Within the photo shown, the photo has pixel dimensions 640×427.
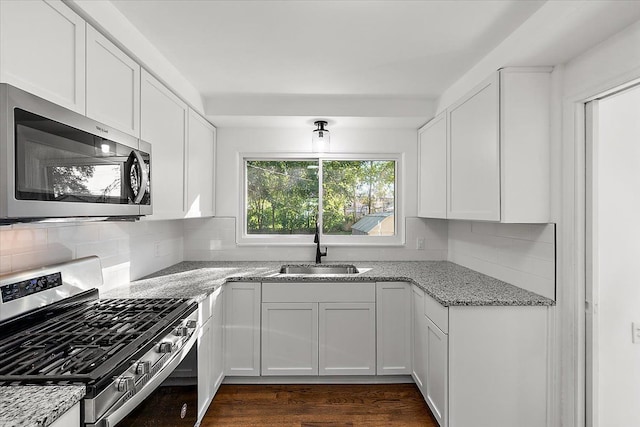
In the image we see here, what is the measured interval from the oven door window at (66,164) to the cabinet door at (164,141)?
0.54 meters

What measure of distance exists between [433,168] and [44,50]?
2597mm

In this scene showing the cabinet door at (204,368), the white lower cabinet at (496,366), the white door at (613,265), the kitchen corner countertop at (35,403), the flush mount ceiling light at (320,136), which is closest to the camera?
the kitchen corner countertop at (35,403)

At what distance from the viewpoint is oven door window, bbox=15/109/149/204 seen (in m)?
1.01

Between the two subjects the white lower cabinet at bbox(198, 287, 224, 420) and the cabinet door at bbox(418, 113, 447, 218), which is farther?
the cabinet door at bbox(418, 113, 447, 218)

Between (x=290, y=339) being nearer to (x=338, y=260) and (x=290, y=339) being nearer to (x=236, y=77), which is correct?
(x=338, y=260)

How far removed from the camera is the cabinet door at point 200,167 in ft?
8.78

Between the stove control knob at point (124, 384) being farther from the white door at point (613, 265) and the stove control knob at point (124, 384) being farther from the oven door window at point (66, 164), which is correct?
the white door at point (613, 265)

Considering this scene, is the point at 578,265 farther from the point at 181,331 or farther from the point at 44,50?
the point at 44,50

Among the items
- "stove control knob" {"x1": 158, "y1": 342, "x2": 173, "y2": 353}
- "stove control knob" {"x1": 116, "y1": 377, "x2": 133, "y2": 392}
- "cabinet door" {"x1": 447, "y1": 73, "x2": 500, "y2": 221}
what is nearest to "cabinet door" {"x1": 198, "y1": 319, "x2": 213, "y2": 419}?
"stove control knob" {"x1": 158, "y1": 342, "x2": 173, "y2": 353}

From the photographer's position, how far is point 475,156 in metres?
2.26

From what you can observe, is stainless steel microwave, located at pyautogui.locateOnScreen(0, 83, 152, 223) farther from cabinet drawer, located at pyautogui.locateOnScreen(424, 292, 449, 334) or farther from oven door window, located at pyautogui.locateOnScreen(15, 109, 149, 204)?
cabinet drawer, located at pyautogui.locateOnScreen(424, 292, 449, 334)

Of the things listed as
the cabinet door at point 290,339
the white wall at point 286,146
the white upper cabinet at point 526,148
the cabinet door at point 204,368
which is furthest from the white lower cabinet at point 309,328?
the white upper cabinet at point 526,148

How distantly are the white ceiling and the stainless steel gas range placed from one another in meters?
1.35

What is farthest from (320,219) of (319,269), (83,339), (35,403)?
(35,403)
